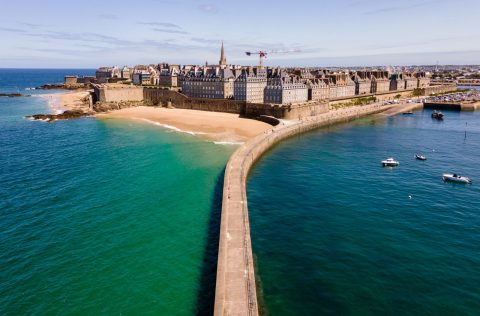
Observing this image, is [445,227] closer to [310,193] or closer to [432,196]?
[432,196]

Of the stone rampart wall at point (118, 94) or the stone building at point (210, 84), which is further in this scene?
the stone rampart wall at point (118, 94)

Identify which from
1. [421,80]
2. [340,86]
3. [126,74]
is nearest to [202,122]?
[340,86]

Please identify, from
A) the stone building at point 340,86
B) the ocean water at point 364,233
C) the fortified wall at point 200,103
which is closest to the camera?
the ocean water at point 364,233

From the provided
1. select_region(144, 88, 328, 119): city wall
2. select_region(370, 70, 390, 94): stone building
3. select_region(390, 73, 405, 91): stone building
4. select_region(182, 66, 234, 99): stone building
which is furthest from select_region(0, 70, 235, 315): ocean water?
select_region(390, 73, 405, 91): stone building

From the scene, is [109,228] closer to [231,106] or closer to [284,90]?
[231,106]

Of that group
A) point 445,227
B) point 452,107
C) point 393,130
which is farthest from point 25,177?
point 452,107

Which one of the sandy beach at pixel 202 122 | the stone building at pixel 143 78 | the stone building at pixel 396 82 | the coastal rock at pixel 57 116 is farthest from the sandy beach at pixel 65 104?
the stone building at pixel 396 82

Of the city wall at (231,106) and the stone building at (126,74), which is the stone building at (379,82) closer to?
the city wall at (231,106)

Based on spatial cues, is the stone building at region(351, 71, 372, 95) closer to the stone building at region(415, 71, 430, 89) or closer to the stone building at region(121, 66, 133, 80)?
the stone building at region(415, 71, 430, 89)
